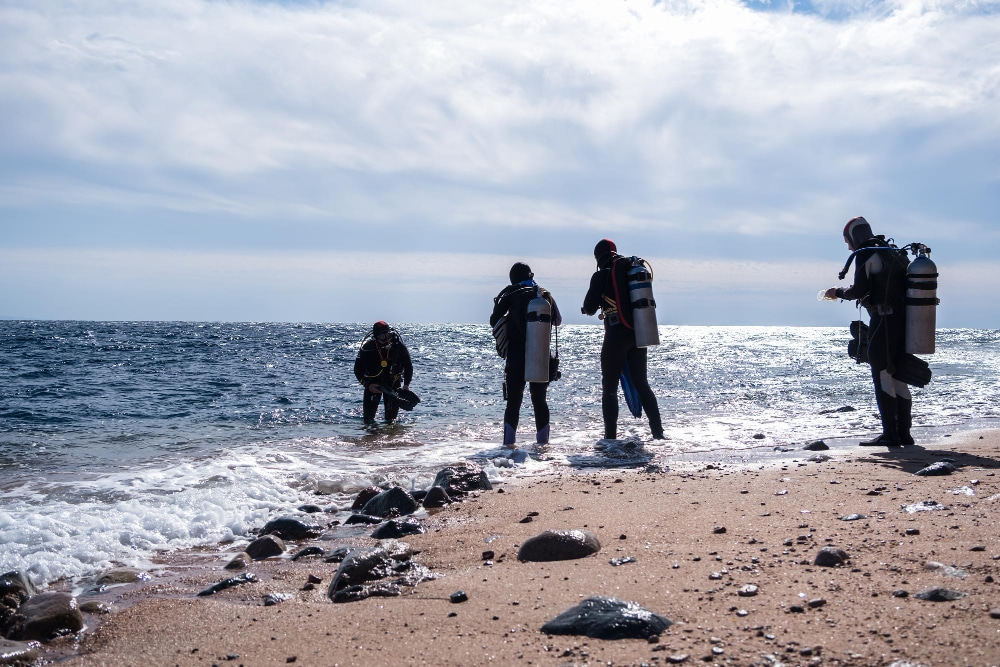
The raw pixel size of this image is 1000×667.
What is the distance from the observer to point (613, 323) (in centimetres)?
834

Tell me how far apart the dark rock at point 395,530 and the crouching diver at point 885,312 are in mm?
4592

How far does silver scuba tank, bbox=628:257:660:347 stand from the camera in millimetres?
8156

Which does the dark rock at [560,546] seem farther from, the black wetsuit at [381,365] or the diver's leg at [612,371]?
the black wetsuit at [381,365]

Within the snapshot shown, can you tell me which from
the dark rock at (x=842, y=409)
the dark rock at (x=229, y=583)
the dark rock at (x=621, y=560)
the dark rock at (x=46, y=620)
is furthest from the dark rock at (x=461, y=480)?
the dark rock at (x=842, y=409)

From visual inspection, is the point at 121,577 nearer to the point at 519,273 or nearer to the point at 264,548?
the point at 264,548

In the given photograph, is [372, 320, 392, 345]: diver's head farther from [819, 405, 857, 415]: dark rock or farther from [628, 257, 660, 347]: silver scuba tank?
[819, 405, 857, 415]: dark rock

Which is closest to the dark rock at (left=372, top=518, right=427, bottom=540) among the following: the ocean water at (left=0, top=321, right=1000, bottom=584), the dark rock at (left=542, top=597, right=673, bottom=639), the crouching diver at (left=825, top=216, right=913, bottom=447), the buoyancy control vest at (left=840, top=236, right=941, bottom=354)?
the ocean water at (left=0, top=321, right=1000, bottom=584)

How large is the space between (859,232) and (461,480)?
4.44 metres

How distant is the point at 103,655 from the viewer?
317cm

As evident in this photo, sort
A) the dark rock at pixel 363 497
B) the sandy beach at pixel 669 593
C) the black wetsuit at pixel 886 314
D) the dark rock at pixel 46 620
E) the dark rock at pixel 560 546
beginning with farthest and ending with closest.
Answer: the black wetsuit at pixel 886 314 < the dark rock at pixel 363 497 < the dark rock at pixel 560 546 < the dark rock at pixel 46 620 < the sandy beach at pixel 669 593

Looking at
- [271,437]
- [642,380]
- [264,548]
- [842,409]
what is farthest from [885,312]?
[271,437]

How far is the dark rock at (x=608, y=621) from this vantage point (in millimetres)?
2596

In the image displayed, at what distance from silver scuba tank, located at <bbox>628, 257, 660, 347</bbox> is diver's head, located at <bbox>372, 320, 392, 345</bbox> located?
407 cm

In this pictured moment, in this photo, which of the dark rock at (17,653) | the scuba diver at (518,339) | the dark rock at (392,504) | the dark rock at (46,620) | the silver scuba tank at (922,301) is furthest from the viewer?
the scuba diver at (518,339)
